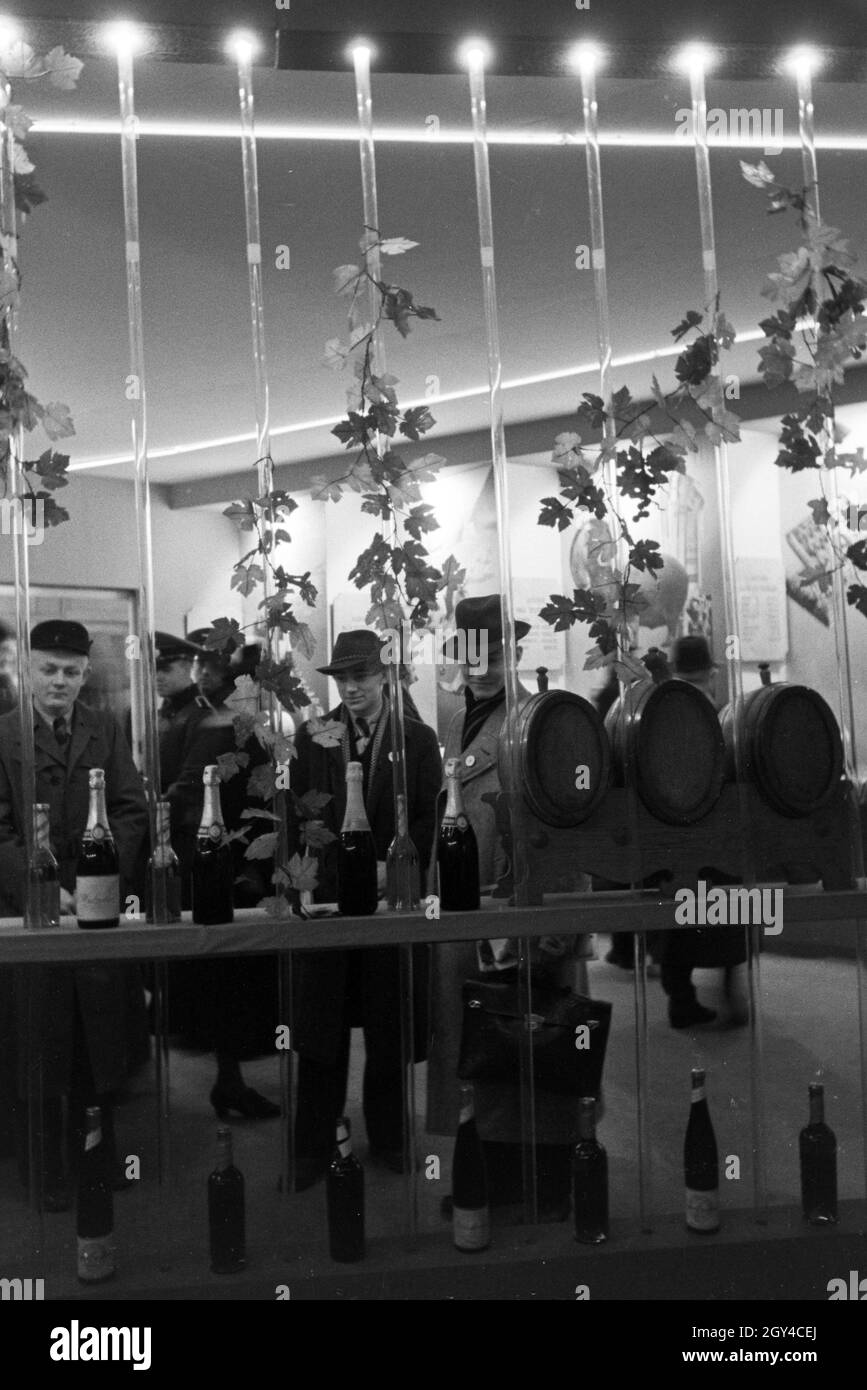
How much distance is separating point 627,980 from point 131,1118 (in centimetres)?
106

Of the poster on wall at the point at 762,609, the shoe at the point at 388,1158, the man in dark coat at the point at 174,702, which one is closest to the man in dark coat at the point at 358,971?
the shoe at the point at 388,1158

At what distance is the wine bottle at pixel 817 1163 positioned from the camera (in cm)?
264

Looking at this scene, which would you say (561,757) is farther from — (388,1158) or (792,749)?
(388,1158)

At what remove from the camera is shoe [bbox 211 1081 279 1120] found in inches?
102

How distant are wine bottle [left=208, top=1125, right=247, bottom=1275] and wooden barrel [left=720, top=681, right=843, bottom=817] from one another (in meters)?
1.29

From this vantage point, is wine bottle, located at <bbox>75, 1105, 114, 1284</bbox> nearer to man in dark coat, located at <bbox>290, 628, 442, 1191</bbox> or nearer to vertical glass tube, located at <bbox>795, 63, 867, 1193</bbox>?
man in dark coat, located at <bbox>290, 628, 442, 1191</bbox>

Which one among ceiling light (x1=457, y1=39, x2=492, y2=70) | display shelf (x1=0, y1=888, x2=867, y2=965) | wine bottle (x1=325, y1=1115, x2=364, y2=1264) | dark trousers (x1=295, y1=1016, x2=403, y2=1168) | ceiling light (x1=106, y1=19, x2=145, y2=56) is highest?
ceiling light (x1=457, y1=39, x2=492, y2=70)

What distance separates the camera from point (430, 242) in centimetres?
277

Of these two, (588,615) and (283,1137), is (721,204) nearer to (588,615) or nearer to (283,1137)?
(588,615)

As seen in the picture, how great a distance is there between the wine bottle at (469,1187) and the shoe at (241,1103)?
385 mm

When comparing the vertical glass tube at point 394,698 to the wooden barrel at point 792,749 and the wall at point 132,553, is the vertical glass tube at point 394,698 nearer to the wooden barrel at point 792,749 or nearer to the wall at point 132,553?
the wall at point 132,553

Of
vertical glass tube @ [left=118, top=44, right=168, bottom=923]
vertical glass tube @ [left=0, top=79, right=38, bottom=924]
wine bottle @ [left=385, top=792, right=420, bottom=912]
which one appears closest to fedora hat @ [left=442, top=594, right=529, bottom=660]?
wine bottle @ [left=385, top=792, right=420, bottom=912]

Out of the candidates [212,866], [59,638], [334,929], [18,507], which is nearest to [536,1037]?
[334,929]

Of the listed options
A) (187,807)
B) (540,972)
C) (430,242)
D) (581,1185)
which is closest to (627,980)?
(540,972)
